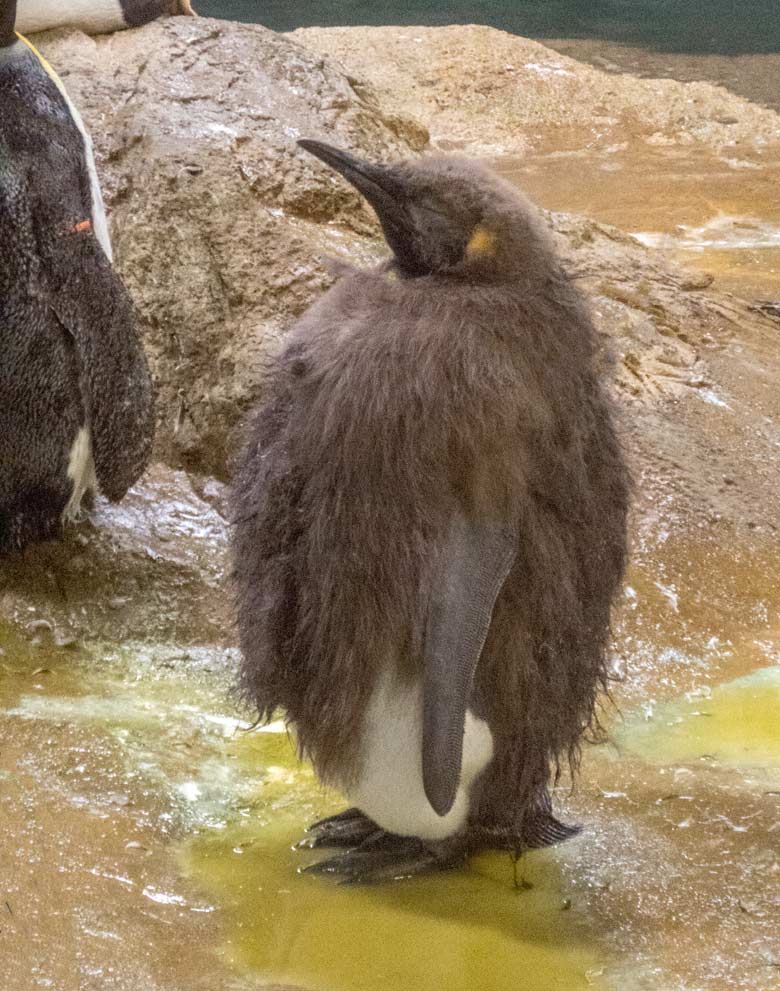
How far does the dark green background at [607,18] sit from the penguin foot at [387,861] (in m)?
6.31

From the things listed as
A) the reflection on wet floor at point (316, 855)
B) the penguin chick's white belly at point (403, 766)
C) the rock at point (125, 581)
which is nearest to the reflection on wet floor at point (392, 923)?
the reflection on wet floor at point (316, 855)

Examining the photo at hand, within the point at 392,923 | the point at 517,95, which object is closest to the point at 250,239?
the point at 392,923

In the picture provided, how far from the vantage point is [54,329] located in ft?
8.27

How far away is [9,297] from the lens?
8.07ft

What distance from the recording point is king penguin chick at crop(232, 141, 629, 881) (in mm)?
1470

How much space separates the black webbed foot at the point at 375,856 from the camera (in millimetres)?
1771

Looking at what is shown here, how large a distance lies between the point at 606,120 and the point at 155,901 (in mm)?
5950

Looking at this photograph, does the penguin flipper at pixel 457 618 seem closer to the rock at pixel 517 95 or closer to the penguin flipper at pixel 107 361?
the penguin flipper at pixel 107 361

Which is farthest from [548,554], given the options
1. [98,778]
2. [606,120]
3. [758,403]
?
[606,120]

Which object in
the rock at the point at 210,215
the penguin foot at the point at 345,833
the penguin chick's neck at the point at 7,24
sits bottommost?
the penguin foot at the point at 345,833

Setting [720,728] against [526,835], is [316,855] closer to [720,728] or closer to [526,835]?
[526,835]

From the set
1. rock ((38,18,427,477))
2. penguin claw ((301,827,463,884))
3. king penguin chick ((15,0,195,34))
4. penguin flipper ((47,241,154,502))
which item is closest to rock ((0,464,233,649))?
penguin flipper ((47,241,154,502))

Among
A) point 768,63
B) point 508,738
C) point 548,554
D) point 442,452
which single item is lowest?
point 508,738

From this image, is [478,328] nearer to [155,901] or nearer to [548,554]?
[548,554]
